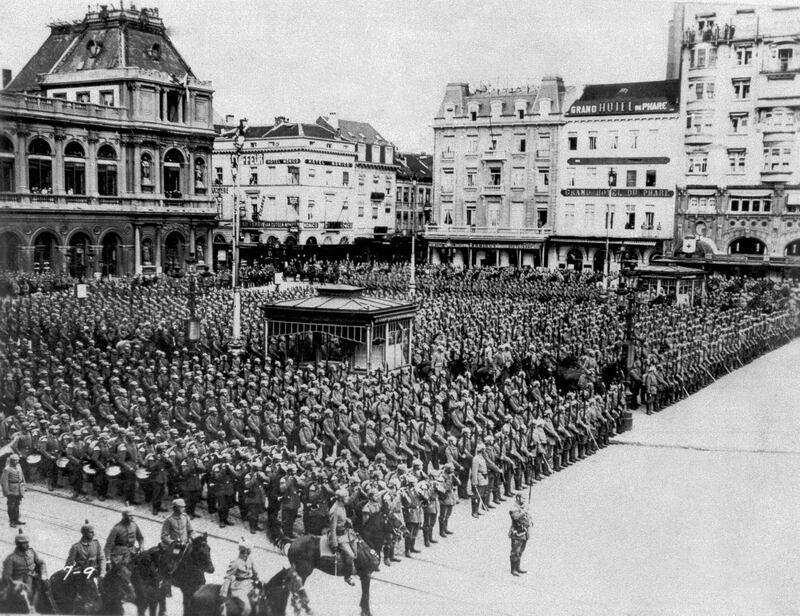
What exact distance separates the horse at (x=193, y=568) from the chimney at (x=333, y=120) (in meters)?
7.34

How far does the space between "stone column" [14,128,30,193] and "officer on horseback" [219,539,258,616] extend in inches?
586

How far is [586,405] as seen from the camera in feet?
45.5

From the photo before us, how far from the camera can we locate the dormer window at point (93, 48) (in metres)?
16.4

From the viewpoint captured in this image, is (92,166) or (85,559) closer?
(85,559)

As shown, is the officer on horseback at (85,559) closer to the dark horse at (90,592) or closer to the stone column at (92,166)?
the dark horse at (90,592)

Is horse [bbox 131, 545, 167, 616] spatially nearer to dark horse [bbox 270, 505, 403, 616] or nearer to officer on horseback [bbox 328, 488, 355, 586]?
dark horse [bbox 270, 505, 403, 616]

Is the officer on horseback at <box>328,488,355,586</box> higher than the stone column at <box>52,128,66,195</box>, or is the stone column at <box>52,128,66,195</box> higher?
the stone column at <box>52,128,66,195</box>

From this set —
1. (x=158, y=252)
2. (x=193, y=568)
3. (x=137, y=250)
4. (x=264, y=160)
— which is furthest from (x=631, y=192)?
(x=193, y=568)

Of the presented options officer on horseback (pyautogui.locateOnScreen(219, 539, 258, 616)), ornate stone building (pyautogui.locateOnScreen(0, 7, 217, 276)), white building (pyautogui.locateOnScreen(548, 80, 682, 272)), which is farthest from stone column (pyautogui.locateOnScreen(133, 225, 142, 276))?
officer on horseback (pyautogui.locateOnScreen(219, 539, 258, 616))

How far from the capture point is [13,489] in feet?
30.1

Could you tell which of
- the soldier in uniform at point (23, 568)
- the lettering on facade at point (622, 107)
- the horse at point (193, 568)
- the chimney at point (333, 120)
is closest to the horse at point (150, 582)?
the horse at point (193, 568)

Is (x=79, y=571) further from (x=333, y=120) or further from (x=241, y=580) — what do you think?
(x=333, y=120)

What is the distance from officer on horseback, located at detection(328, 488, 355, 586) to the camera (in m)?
8.77

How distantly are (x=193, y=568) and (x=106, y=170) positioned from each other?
20.0m
